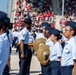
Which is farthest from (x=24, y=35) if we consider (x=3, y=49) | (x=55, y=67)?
(x=3, y=49)

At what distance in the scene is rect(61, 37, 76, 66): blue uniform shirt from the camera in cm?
580

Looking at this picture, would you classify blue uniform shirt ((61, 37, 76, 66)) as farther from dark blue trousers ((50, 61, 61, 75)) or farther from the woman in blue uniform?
dark blue trousers ((50, 61, 61, 75))

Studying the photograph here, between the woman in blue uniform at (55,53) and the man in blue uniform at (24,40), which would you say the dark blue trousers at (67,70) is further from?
the man in blue uniform at (24,40)

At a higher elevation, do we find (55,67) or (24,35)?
(24,35)

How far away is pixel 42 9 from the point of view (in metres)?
32.1

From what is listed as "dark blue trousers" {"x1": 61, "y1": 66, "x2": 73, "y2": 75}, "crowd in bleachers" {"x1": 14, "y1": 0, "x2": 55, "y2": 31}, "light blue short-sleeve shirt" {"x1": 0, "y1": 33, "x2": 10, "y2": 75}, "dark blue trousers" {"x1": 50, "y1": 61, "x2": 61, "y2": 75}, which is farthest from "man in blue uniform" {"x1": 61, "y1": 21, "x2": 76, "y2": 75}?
"crowd in bleachers" {"x1": 14, "y1": 0, "x2": 55, "y2": 31}

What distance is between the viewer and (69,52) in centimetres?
595

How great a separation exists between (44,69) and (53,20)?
73.3ft

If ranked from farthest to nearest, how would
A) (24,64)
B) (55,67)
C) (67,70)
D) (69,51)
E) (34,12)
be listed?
(34,12) < (24,64) < (55,67) < (67,70) < (69,51)

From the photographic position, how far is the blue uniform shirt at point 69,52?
5798mm

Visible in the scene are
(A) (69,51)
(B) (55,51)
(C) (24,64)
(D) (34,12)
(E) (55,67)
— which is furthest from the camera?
(D) (34,12)

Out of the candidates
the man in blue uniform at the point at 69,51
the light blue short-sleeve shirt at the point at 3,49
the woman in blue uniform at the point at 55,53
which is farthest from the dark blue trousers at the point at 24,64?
the light blue short-sleeve shirt at the point at 3,49

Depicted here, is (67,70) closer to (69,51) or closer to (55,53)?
(69,51)

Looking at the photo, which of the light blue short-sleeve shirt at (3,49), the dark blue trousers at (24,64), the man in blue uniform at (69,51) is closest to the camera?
the light blue short-sleeve shirt at (3,49)
